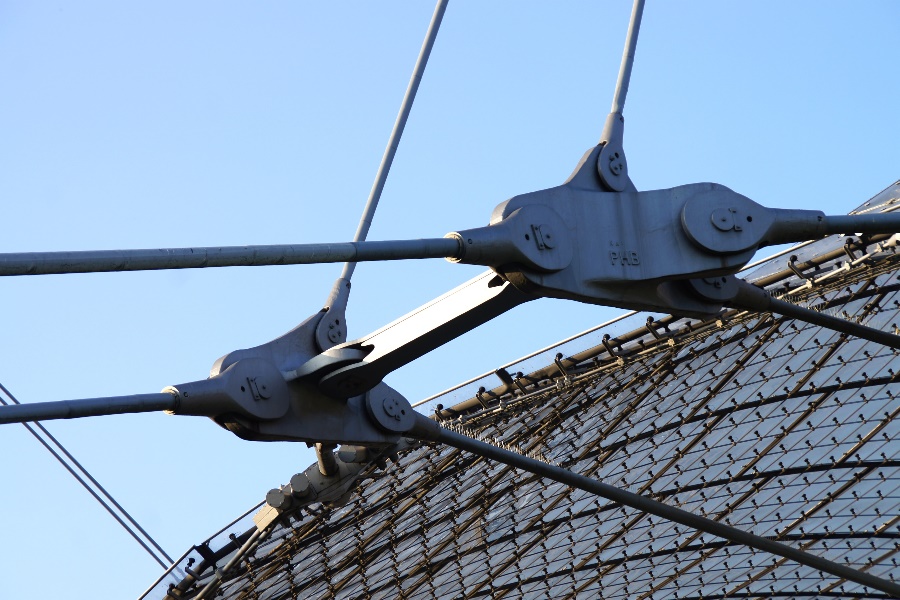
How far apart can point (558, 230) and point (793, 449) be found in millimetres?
23014

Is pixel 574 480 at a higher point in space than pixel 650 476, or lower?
lower

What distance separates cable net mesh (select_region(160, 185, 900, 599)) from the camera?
34.6 meters

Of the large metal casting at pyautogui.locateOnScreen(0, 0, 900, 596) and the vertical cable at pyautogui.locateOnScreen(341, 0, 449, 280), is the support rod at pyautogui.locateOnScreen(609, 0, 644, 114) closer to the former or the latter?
the large metal casting at pyautogui.locateOnScreen(0, 0, 900, 596)

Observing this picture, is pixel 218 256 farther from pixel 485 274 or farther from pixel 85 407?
pixel 485 274

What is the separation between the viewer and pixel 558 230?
1594 cm

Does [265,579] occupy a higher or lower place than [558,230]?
higher

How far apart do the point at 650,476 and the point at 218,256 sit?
82.3 ft

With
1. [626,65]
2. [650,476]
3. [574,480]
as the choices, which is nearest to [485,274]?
[626,65]

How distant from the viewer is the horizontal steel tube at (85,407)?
50.7 ft

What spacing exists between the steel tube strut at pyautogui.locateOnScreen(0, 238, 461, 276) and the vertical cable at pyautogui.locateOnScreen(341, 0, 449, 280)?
4.63 m

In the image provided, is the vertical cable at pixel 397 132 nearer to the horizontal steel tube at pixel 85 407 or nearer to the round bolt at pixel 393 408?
the round bolt at pixel 393 408

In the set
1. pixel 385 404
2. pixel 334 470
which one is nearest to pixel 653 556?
pixel 334 470

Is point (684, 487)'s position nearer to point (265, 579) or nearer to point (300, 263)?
point (265, 579)

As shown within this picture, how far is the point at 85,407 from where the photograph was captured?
53.1 feet
